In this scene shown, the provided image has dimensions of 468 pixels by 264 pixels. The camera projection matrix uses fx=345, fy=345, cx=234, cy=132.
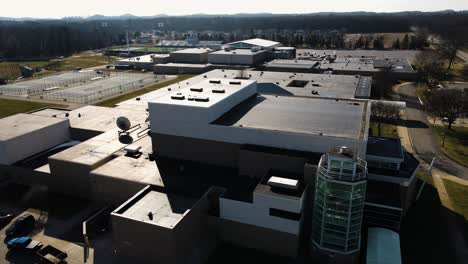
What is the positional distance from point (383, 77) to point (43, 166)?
84.0 m

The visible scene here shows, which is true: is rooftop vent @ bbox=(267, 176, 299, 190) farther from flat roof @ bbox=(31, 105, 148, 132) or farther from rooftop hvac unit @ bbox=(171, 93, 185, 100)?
flat roof @ bbox=(31, 105, 148, 132)

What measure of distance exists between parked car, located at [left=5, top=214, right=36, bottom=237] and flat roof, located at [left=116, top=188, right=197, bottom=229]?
12.7m

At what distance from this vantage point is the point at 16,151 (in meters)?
49.9

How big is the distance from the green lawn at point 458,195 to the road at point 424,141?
3.52 metres

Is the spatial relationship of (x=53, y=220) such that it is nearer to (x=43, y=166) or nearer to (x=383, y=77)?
(x=43, y=166)

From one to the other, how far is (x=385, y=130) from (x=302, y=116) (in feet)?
92.7

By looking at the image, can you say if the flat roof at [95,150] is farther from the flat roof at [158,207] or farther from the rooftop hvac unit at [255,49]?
the rooftop hvac unit at [255,49]

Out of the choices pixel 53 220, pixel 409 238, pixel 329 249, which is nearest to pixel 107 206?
pixel 53 220

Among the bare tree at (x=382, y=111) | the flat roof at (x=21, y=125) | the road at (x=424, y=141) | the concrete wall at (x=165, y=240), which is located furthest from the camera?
the bare tree at (x=382, y=111)

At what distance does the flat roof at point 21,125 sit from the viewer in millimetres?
51094

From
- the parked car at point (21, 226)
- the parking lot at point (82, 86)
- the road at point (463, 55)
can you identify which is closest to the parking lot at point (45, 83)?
the parking lot at point (82, 86)

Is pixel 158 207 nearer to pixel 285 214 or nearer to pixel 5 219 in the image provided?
pixel 285 214

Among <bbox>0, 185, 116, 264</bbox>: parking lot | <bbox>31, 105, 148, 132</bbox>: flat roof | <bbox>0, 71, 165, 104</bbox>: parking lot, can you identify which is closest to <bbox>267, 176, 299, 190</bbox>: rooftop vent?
<bbox>0, 185, 116, 264</bbox>: parking lot

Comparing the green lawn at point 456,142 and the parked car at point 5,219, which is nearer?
the parked car at point 5,219
